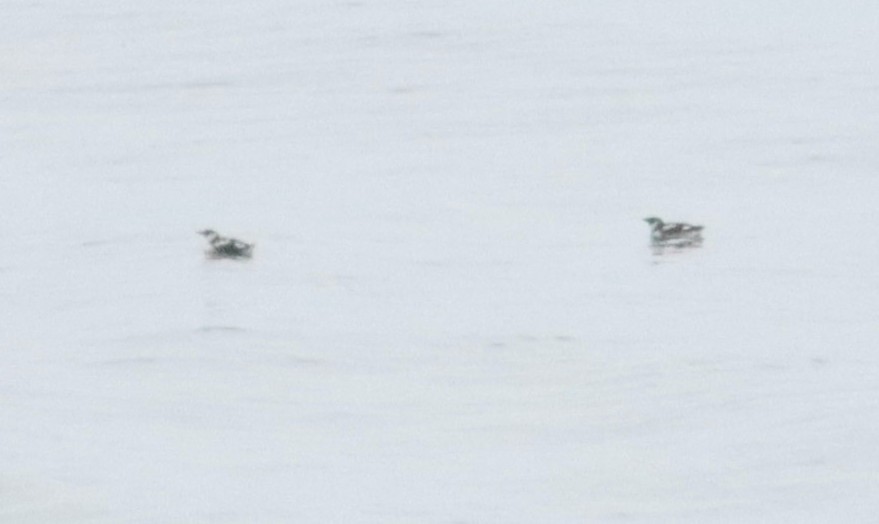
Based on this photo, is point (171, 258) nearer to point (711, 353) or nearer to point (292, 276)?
point (292, 276)

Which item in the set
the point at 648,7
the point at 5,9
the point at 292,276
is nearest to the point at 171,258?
the point at 292,276

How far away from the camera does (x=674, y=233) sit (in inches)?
428

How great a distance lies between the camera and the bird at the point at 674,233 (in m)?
10.9

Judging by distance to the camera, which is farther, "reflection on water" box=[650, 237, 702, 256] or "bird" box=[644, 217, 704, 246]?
"bird" box=[644, 217, 704, 246]

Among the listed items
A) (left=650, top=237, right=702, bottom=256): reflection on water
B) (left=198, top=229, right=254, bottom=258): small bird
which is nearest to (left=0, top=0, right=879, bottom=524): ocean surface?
(left=650, top=237, right=702, bottom=256): reflection on water

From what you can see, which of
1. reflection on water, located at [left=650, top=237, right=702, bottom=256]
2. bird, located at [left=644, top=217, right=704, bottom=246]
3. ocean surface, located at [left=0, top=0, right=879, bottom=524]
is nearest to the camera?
Result: ocean surface, located at [left=0, top=0, right=879, bottom=524]

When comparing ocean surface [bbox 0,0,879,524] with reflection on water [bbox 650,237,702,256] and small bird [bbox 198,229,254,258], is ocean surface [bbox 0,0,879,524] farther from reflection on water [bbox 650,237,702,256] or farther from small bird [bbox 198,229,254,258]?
small bird [bbox 198,229,254,258]

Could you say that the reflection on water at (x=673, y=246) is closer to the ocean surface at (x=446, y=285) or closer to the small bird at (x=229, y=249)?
the ocean surface at (x=446, y=285)

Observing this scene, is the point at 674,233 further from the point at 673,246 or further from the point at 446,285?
the point at 446,285

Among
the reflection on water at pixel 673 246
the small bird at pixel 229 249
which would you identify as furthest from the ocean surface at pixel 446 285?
the small bird at pixel 229 249

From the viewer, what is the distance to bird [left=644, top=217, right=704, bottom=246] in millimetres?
10867

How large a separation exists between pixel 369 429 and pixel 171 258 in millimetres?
3416

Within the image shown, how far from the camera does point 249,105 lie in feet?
54.0

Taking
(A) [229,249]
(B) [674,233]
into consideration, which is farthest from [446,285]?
(B) [674,233]
